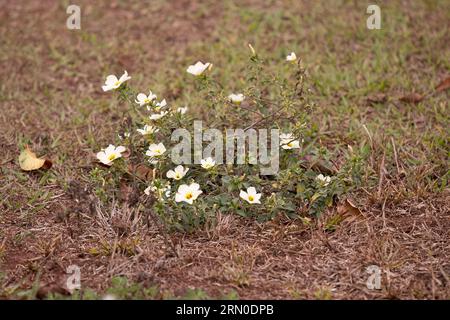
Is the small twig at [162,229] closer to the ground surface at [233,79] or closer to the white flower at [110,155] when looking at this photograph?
the ground surface at [233,79]

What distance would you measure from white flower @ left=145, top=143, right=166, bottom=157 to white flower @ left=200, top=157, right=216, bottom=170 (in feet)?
0.67

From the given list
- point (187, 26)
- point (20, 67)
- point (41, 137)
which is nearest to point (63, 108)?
point (41, 137)

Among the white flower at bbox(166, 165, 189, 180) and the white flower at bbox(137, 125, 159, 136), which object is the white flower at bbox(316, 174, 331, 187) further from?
the white flower at bbox(137, 125, 159, 136)

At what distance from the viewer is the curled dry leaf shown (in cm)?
336

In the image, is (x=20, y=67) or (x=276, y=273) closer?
(x=276, y=273)

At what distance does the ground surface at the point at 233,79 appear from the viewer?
8.61 ft

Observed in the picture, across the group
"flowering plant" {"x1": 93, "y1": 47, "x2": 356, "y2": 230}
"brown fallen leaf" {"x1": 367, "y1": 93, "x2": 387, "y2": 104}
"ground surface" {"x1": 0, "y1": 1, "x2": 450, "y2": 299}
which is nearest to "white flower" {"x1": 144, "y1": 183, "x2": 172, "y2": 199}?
"flowering plant" {"x1": 93, "y1": 47, "x2": 356, "y2": 230}

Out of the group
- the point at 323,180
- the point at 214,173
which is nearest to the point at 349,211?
the point at 323,180

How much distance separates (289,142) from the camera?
2.99m

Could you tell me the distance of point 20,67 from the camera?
4484 millimetres

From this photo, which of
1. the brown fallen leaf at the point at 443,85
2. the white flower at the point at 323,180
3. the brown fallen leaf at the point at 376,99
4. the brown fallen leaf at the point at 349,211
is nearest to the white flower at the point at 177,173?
the white flower at the point at 323,180

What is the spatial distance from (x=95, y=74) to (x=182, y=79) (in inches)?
25.8
